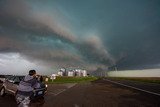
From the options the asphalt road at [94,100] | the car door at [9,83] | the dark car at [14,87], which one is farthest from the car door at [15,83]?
the asphalt road at [94,100]

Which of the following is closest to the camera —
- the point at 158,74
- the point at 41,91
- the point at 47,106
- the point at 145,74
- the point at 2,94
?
the point at 47,106

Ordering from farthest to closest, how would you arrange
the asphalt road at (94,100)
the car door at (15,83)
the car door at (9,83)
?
the car door at (9,83) < the car door at (15,83) < the asphalt road at (94,100)

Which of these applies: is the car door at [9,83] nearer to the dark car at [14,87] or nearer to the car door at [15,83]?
the dark car at [14,87]

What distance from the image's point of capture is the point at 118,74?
177625 mm

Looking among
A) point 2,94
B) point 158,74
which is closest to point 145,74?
point 158,74

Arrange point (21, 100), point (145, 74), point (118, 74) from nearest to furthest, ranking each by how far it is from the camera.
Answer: point (21, 100) < point (145, 74) < point (118, 74)

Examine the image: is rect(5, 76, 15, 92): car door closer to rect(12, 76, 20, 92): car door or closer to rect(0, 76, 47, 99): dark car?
rect(0, 76, 47, 99): dark car

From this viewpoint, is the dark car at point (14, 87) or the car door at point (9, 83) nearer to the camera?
the dark car at point (14, 87)

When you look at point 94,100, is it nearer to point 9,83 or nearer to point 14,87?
point 14,87

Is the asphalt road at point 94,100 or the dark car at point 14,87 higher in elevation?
the dark car at point 14,87

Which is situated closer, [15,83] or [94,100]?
[15,83]

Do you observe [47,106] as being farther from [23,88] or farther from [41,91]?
[23,88]

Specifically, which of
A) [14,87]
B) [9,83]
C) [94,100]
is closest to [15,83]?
[14,87]

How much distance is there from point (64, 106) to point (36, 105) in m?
1.57
